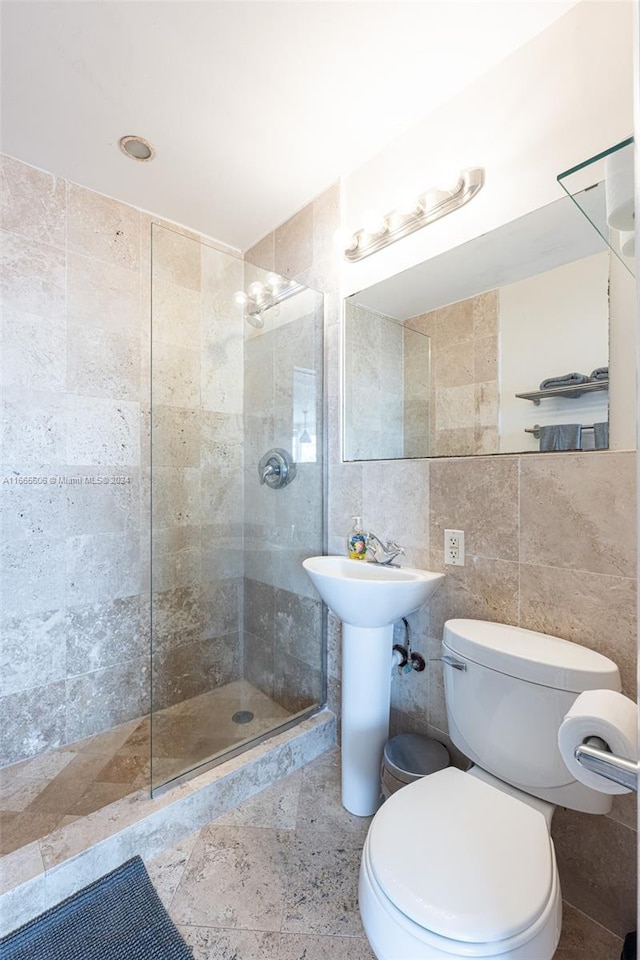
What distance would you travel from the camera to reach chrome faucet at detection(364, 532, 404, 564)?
1573mm

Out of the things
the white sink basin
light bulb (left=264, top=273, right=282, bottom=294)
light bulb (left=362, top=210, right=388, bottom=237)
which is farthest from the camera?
light bulb (left=264, top=273, right=282, bottom=294)

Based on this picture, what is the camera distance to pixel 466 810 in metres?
0.99

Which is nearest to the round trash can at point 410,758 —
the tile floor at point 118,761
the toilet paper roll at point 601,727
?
the tile floor at point 118,761

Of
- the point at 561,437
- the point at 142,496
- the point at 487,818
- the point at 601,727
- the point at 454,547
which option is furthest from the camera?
the point at 142,496

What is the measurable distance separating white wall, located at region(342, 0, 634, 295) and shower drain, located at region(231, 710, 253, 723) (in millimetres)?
1915

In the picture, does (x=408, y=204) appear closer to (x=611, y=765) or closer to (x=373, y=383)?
(x=373, y=383)

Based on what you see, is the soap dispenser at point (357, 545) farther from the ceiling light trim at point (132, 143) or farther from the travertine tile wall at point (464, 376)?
the ceiling light trim at point (132, 143)

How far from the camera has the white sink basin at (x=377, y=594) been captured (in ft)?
4.28

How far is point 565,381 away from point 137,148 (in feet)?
5.93

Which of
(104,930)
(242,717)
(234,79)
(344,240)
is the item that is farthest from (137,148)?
(104,930)

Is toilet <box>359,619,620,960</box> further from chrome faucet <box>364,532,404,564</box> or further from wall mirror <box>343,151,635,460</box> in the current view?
wall mirror <box>343,151,635,460</box>

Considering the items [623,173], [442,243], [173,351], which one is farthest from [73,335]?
[623,173]

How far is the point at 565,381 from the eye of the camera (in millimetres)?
1202

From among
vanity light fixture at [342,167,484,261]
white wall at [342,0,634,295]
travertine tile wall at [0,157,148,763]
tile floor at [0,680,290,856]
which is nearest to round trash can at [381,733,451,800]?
tile floor at [0,680,290,856]
